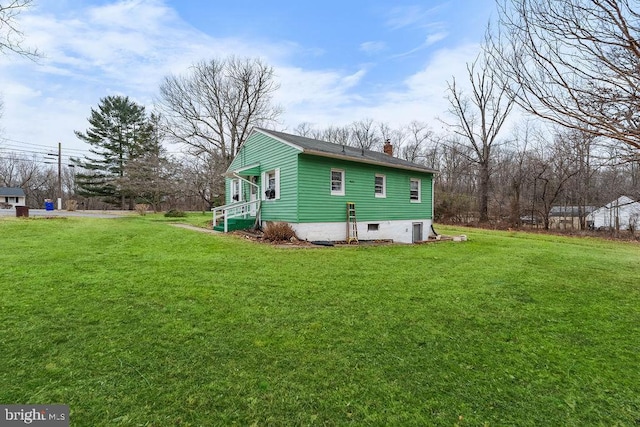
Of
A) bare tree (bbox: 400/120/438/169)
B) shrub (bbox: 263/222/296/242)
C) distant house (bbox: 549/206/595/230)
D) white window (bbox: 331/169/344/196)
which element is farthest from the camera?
bare tree (bbox: 400/120/438/169)

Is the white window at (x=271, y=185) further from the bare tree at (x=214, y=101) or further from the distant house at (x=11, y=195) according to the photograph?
the distant house at (x=11, y=195)

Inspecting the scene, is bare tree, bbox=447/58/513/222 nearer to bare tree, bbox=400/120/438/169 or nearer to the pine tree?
bare tree, bbox=400/120/438/169

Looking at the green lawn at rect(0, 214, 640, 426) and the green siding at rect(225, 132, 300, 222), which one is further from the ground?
the green siding at rect(225, 132, 300, 222)

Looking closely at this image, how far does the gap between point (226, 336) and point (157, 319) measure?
96 cm

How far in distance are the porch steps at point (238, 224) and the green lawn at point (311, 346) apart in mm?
6258

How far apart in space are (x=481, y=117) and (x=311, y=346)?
2784 cm

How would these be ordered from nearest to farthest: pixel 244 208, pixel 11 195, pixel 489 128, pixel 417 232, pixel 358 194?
pixel 358 194, pixel 244 208, pixel 417 232, pixel 489 128, pixel 11 195

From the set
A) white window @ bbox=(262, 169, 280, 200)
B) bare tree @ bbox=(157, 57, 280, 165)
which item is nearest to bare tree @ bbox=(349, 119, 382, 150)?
bare tree @ bbox=(157, 57, 280, 165)

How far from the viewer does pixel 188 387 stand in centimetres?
226

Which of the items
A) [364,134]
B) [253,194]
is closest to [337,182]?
[253,194]

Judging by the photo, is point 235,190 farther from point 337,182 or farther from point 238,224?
point 337,182

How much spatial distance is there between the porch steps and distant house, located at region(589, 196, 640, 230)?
814 inches

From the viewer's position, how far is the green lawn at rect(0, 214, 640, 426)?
209cm

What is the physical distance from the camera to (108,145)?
35.2 metres
